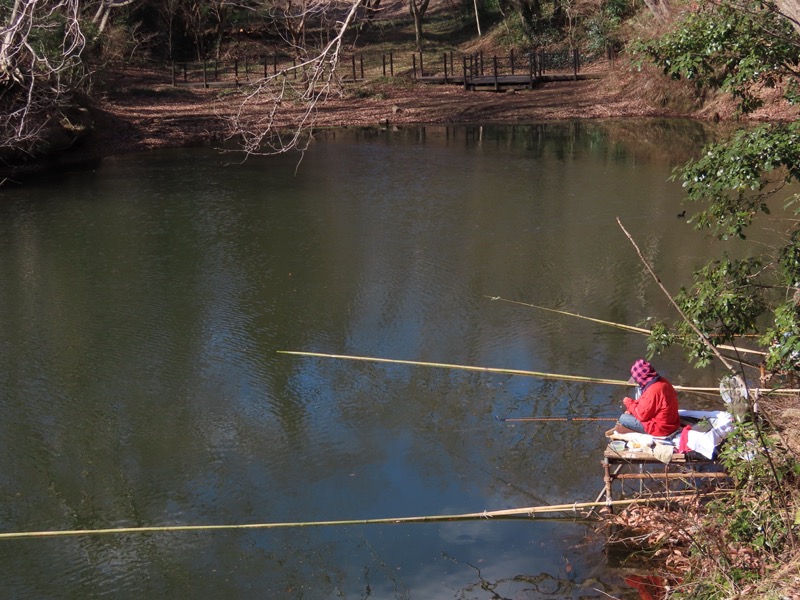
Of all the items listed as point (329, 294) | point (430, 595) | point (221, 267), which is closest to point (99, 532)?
point (430, 595)

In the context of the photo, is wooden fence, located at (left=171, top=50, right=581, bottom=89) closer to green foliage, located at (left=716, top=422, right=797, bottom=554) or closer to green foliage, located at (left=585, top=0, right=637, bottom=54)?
green foliage, located at (left=585, top=0, right=637, bottom=54)

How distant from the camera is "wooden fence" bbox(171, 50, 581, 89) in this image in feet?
107

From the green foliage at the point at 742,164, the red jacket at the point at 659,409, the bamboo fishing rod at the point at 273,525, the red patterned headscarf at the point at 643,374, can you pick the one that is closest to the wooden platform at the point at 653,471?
the red jacket at the point at 659,409

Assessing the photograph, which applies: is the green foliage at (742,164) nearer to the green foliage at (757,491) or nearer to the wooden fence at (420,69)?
the green foliage at (757,491)

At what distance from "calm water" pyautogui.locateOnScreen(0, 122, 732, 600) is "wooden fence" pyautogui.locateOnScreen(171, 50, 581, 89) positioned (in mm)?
15595

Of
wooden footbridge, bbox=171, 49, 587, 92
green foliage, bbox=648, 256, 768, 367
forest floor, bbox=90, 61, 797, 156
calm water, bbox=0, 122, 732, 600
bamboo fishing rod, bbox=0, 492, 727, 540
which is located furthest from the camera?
wooden footbridge, bbox=171, 49, 587, 92

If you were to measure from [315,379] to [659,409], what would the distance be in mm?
3812

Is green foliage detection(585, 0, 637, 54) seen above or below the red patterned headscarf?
above

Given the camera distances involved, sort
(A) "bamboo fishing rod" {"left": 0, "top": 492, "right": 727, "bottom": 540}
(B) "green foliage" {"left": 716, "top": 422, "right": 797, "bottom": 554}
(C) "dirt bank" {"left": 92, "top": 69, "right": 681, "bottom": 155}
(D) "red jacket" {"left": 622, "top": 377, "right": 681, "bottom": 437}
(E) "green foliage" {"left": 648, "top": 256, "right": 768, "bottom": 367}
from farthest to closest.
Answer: (C) "dirt bank" {"left": 92, "top": 69, "right": 681, "bottom": 155}
(E) "green foliage" {"left": 648, "top": 256, "right": 768, "bottom": 367}
(A) "bamboo fishing rod" {"left": 0, "top": 492, "right": 727, "bottom": 540}
(D) "red jacket" {"left": 622, "top": 377, "right": 681, "bottom": 437}
(B) "green foliage" {"left": 716, "top": 422, "right": 797, "bottom": 554}

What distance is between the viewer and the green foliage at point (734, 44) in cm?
666

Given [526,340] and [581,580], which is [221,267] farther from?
[581,580]

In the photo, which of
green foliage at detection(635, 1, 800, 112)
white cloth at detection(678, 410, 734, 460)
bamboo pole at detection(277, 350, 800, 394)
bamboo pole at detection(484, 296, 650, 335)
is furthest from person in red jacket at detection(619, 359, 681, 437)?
bamboo pole at detection(484, 296, 650, 335)

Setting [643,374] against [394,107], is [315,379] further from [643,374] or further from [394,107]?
[394,107]

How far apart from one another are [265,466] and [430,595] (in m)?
2.14
